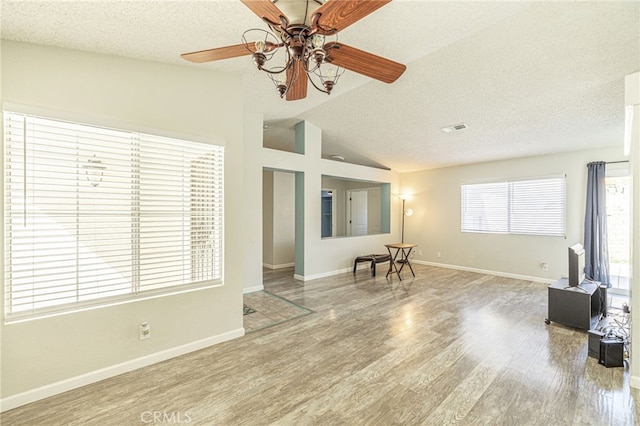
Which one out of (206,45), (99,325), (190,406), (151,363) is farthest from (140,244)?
(206,45)

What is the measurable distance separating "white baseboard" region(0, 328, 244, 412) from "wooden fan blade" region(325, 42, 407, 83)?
8.99 feet

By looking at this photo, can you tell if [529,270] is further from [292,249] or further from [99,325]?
[99,325]

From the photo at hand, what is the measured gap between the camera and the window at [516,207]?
5.08 metres

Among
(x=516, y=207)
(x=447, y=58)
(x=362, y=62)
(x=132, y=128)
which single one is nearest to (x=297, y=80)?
(x=362, y=62)

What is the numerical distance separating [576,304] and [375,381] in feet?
8.87

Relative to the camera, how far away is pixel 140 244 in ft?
7.70

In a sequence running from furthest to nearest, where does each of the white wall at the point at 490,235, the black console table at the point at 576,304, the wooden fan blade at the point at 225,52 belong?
the white wall at the point at 490,235, the black console table at the point at 576,304, the wooden fan blade at the point at 225,52

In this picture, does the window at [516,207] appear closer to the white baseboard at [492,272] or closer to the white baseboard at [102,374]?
the white baseboard at [492,272]

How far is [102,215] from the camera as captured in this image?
215 centimetres

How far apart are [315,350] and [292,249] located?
4353 millimetres

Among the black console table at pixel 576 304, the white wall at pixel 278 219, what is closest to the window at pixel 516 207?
the black console table at pixel 576 304

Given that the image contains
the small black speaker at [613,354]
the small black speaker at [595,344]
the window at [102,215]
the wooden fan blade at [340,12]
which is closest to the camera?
the wooden fan blade at [340,12]

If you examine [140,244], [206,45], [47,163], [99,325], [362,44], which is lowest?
[99,325]

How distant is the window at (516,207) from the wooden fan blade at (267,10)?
5955mm
